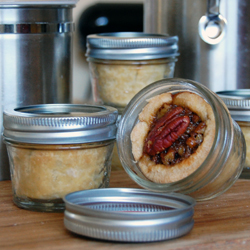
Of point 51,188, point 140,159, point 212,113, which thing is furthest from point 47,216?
point 212,113

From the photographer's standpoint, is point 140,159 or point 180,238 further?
point 140,159

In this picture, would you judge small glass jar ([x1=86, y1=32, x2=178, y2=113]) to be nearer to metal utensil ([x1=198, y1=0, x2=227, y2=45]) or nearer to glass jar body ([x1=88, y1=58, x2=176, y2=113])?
glass jar body ([x1=88, y1=58, x2=176, y2=113])

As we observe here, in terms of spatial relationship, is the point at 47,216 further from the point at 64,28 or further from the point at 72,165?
the point at 64,28

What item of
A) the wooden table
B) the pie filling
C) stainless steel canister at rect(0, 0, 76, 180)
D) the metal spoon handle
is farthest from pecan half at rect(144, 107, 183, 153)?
the metal spoon handle

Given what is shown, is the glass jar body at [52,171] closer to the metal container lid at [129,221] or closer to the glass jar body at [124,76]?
the metal container lid at [129,221]

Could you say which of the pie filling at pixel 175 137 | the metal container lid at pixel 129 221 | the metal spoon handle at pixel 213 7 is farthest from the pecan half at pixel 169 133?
the metal spoon handle at pixel 213 7

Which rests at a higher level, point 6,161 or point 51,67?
point 51,67

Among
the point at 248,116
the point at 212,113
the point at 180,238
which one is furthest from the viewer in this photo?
the point at 248,116
